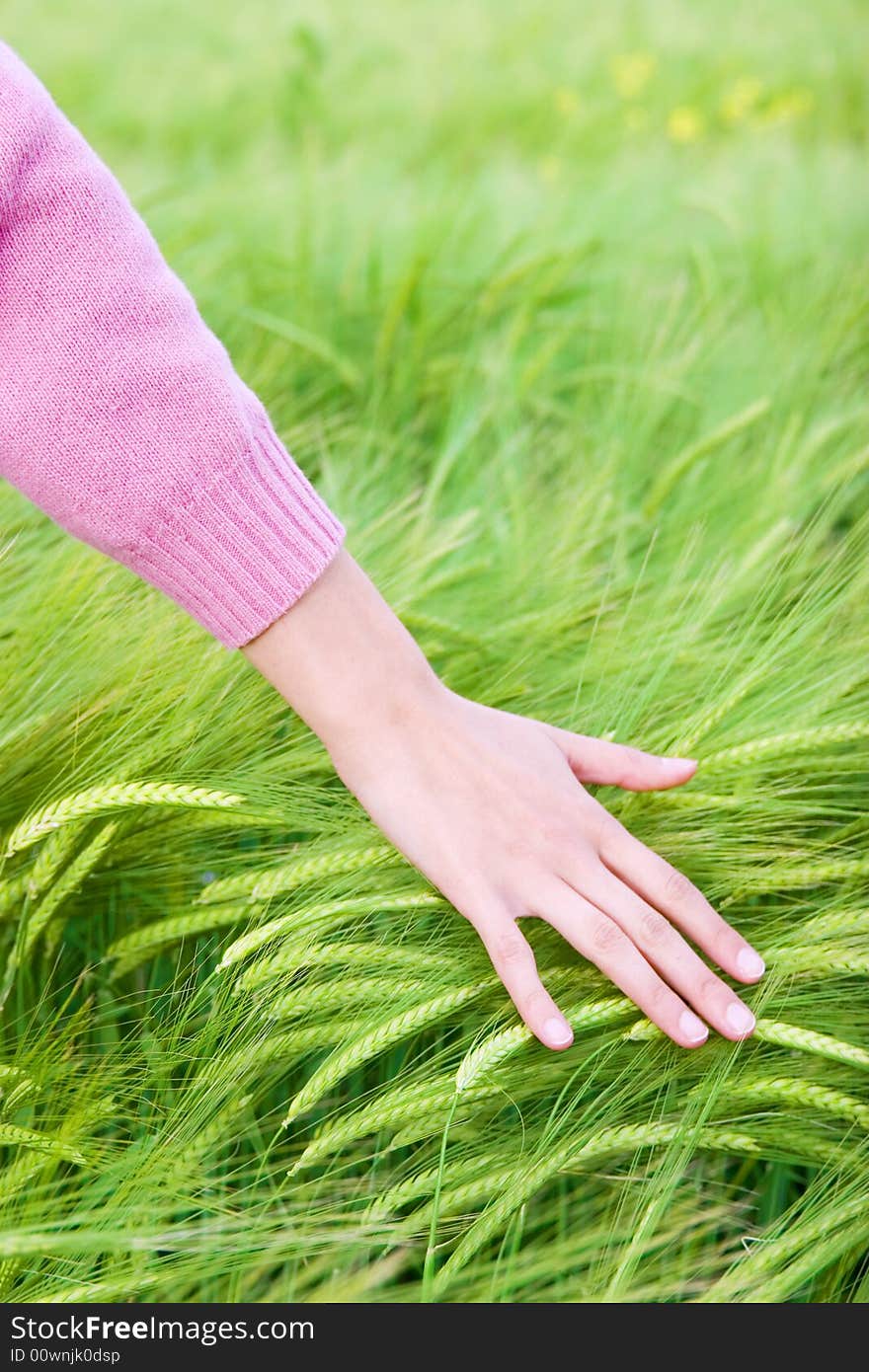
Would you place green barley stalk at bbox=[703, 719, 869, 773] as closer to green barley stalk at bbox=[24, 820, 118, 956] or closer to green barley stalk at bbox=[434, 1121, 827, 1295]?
green barley stalk at bbox=[434, 1121, 827, 1295]

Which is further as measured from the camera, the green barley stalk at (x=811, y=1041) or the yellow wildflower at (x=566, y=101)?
the yellow wildflower at (x=566, y=101)

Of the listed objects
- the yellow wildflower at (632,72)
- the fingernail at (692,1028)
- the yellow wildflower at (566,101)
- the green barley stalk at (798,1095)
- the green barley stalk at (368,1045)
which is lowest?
the yellow wildflower at (632,72)

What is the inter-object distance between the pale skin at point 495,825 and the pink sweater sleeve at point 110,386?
2.2 inches

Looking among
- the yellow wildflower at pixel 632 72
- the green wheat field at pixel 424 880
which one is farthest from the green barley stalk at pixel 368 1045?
the yellow wildflower at pixel 632 72

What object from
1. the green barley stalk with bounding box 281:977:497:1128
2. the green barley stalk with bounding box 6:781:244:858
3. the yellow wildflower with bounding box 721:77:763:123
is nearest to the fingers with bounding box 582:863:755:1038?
the green barley stalk with bounding box 281:977:497:1128

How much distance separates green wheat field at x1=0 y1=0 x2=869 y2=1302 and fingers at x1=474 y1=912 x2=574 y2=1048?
0.02m

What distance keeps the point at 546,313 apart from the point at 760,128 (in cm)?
148

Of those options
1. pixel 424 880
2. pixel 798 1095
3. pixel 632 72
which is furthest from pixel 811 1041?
pixel 632 72

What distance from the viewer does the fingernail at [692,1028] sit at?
0.67 m

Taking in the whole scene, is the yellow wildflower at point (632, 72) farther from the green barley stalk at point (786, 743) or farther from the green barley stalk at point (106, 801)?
the green barley stalk at point (106, 801)

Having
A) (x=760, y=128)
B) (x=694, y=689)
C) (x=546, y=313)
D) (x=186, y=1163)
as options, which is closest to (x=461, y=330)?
(x=546, y=313)

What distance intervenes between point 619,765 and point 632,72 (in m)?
2.62

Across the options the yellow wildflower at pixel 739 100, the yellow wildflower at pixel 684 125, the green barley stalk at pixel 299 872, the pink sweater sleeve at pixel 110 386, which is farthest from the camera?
the yellow wildflower at pixel 739 100

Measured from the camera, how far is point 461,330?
1.44 meters
